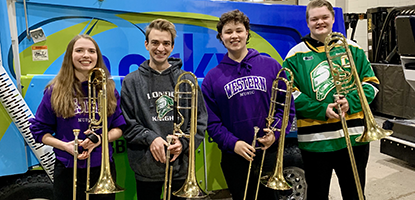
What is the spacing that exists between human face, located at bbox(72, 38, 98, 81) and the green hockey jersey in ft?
4.29

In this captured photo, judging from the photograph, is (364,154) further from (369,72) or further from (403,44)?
(403,44)

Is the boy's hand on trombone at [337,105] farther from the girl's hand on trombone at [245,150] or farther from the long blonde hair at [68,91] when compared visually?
the long blonde hair at [68,91]

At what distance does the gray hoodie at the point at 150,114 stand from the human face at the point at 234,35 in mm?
367

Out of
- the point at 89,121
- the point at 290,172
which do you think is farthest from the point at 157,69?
the point at 290,172

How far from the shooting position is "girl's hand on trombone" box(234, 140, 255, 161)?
1.98m

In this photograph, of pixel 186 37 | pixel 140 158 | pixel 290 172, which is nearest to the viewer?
pixel 140 158

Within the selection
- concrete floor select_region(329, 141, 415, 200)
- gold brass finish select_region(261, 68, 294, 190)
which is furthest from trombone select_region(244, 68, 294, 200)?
concrete floor select_region(329, 141, 415, 200)

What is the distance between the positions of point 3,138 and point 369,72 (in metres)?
2.64

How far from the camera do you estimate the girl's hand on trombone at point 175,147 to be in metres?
1.89

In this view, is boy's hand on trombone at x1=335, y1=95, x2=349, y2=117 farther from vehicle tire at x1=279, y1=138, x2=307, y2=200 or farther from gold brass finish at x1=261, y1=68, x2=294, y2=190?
vehicle tire at x1=279, y1=138, x2=307, y2=200

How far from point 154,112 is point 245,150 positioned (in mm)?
616

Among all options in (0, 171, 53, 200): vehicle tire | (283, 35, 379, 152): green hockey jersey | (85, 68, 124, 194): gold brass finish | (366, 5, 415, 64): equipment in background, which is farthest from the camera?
(366, 5, 415, 64): equipment in background

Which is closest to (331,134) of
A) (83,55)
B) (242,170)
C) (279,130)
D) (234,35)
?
(279,130)

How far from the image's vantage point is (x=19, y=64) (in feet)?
7.72
